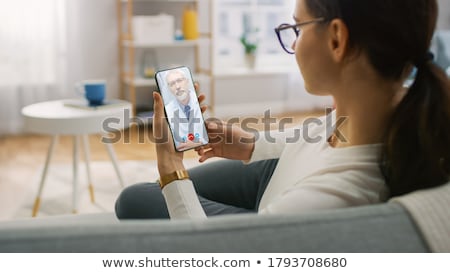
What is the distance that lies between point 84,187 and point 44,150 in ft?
2.91

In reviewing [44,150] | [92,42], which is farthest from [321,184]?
[92,42]

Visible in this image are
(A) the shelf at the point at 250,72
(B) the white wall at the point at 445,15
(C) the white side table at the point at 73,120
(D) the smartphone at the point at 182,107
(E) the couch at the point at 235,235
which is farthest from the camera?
(B) the white wall at the point at 445,15

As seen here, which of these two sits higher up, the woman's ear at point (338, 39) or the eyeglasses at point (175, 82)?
the woman's ear at point (338, 39)

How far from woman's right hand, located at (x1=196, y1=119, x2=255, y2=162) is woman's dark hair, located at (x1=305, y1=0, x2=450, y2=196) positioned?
1.50 ft

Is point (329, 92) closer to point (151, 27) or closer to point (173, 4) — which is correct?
point (151, 27)

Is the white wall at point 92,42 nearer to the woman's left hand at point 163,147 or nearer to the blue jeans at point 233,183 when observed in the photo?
the blue jeans at point 233,183

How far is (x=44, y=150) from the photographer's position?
3254 mm

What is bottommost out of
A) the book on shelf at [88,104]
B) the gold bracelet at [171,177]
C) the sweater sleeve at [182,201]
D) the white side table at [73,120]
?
the white side table at [73,120]

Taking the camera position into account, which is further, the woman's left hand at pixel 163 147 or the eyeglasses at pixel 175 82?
the eyeglasses at pixel 175 82

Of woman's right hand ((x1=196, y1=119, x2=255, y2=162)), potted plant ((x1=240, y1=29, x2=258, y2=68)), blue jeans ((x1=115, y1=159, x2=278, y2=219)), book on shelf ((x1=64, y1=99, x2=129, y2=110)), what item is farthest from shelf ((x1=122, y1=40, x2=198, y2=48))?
woman's right hand ((x1=196, y1=119, x2=255, y2=162))

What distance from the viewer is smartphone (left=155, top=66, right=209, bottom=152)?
38.8 inches

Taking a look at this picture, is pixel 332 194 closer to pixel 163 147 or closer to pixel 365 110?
pixel 365 110

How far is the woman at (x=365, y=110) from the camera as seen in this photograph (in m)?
0.71

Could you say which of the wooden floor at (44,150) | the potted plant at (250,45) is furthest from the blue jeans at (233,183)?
the potted plant at (250,45)
